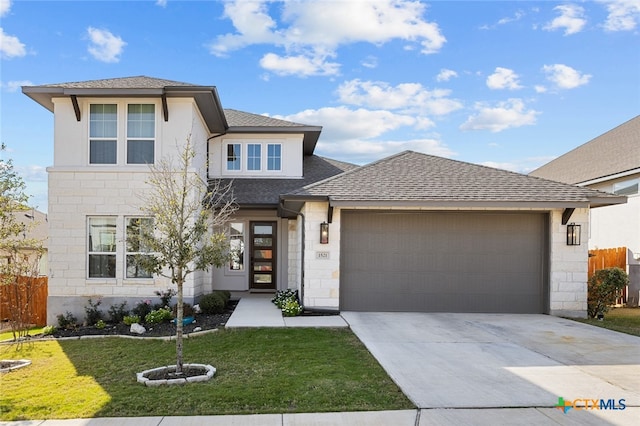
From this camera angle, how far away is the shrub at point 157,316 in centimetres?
1038

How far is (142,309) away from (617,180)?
17.0 metres

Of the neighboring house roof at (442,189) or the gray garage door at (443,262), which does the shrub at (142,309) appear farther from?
the gray garage door at (443,262)

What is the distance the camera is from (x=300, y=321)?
981 cm

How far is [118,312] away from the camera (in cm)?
1103

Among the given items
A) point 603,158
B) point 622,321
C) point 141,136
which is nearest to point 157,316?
point 141,136

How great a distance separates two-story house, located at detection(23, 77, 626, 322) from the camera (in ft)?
35.4

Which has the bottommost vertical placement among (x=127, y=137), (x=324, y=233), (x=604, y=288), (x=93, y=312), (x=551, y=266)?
(x=93, y=312)

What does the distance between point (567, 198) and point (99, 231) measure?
37.8 ft

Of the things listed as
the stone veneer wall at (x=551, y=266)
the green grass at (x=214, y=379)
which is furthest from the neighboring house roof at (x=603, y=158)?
the green grass at (x=214, y=379)

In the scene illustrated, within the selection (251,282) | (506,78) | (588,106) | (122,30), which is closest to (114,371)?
(251,282)

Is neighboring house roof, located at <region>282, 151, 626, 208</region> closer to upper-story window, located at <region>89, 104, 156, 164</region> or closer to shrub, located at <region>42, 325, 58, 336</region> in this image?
upper-story window, located at <region>89, 104, 156, 164</region>

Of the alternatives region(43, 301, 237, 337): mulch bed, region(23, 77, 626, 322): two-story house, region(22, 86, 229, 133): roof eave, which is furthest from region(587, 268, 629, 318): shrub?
region(22, 86, 229, 133): roof eave

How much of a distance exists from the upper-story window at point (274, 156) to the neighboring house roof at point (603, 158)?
12.2 metres

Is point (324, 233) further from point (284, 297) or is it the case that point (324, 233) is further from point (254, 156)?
point (254, 156)
